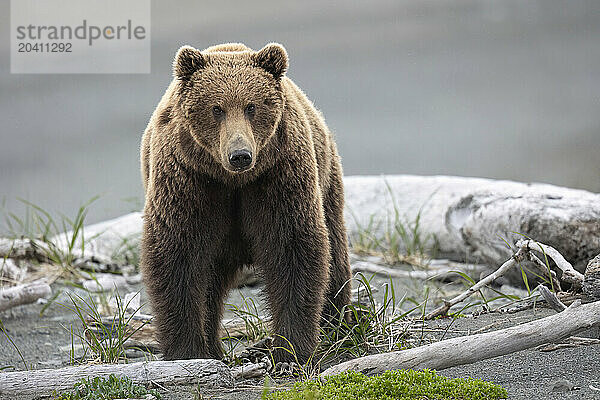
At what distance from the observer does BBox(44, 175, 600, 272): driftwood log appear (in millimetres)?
6016

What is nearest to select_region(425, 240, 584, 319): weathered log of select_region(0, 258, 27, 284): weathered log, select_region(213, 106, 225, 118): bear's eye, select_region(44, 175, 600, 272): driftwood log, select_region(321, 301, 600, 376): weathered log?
select_region(44, 175, 600, 272): driftwood log

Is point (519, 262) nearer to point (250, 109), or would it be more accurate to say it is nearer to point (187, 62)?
point (250, 109)

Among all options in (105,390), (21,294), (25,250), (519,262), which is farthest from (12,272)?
(519,262)

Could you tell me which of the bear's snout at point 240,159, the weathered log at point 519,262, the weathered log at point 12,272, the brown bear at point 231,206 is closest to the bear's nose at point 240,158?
the bear's snout at point 240,159

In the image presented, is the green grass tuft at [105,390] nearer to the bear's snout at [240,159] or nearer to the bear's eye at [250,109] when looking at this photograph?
the bear's snout at [240,159]

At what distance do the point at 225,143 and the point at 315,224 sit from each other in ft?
2.74

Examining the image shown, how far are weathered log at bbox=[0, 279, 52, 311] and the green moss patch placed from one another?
10.8 ft

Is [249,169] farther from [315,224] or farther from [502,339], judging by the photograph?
[502,339]

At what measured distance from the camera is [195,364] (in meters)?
3.84

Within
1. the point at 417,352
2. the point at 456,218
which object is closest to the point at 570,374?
the point at 417,352

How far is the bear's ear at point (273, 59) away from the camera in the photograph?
3.96 metres

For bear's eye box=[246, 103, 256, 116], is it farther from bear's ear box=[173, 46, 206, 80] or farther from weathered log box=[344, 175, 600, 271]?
weathered log box=[344, 175, 600, 271]

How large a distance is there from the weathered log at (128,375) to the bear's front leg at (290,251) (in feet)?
1.42

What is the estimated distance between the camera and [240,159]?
11.9 feet
